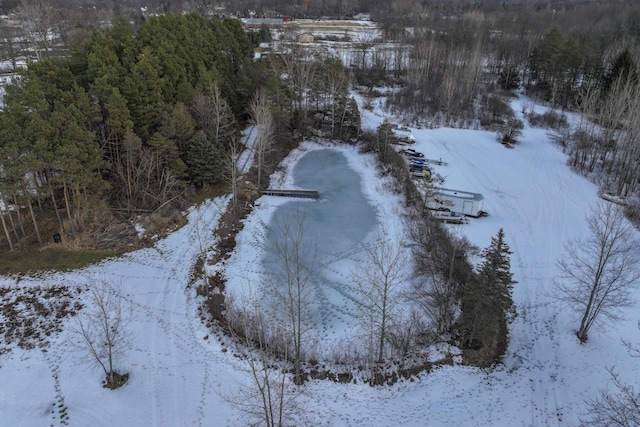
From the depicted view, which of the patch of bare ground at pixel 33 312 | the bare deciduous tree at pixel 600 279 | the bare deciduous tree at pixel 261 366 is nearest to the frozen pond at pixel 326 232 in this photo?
the bare deciduous tree at pixel 261 366

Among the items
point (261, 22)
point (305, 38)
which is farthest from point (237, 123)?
point (261, 22)

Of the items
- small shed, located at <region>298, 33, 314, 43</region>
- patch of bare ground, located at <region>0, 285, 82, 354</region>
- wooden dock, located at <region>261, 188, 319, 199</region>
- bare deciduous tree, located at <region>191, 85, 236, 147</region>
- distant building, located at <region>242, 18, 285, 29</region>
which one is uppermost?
distant building, located at <region>242, 18, 285, 29</region>

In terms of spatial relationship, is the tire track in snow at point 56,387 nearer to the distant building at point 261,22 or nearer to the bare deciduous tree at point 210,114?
the bare deciduous tree at point 210,114

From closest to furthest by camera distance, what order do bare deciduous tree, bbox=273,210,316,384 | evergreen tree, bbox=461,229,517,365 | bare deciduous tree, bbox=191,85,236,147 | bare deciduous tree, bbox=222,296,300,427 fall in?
1. bare deciduous tree, bbox=222,296,300,427
2. evergreen tree, bbox=461,229,517,365
3. bare deciduous tree, bbox=273,210,316,384
4. bare deciduous tree, bbox=191,85,236,147

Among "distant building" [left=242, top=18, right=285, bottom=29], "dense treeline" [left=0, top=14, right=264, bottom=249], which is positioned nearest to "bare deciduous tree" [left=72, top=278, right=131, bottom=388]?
"dense treeline" [left=0, top=14, right=264, bottom=249]

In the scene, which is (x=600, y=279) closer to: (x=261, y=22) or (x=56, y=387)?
(x=56, y=387)

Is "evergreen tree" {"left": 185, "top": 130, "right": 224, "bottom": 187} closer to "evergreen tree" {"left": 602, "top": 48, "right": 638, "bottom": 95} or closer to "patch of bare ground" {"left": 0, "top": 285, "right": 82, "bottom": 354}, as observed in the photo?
"patch of bare ground" {"left": 0, "top": 285, "right": 82, "bottom": 354}
